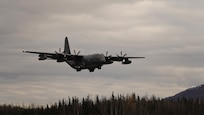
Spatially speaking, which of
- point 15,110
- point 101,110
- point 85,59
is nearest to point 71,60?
point 85,59

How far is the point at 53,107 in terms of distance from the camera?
4203cm

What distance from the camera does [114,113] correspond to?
35969mm

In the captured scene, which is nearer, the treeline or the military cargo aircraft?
the treeline

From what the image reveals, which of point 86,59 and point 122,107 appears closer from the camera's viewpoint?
point 122,107

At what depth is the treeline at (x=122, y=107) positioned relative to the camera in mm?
36875

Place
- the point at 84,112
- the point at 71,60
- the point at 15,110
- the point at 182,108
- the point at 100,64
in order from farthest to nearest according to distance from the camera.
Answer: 1. the point at 71,60
2. the point at 100,64
3. the point at 15,110
4. the point at 182,108
5. the point at 84,112

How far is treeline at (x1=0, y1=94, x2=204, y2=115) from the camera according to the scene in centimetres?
3688

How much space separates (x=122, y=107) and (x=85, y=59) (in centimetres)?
7630

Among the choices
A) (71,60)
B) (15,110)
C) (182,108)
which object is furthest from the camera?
(71,60)

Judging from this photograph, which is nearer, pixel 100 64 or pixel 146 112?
pixel 146 112

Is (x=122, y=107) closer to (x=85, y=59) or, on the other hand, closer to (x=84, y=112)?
(x=84, y=112)

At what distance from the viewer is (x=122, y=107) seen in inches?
1443

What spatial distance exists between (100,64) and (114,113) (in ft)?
236

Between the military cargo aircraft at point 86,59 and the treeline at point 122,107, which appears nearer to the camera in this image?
the treeline at point 122,107
